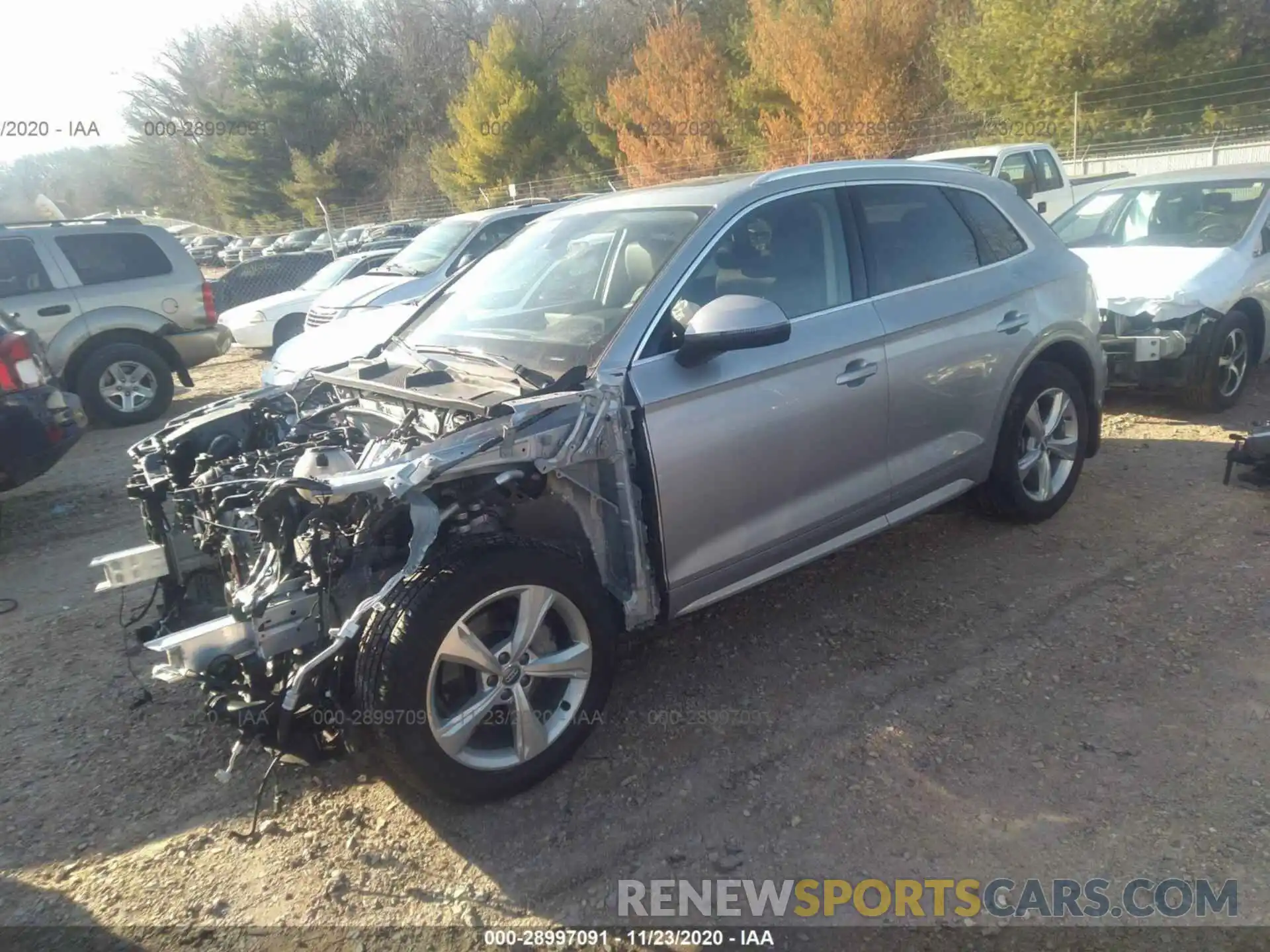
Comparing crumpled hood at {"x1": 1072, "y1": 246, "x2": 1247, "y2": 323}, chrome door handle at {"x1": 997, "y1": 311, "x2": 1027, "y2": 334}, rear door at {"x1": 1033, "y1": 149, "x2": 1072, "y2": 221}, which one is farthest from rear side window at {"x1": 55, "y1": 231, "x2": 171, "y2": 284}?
rear door at {"x1": 1033, "y1": 149, "x2": 1072, "y2": 221}

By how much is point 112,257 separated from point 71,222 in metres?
0.56

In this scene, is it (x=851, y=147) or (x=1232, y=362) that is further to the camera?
(x=851, y=147)

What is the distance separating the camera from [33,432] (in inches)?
224

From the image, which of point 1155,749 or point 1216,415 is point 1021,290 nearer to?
point 1155,749

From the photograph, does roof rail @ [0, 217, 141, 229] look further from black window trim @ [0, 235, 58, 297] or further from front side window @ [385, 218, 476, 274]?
front side window @ [385, 218, 476, 274]

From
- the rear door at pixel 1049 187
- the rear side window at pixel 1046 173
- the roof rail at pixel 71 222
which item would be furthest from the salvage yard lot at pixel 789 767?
the rear side window at pixel 1046 173

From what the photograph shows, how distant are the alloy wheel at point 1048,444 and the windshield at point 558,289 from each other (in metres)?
2.23

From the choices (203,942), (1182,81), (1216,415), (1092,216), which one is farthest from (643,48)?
(203,942)

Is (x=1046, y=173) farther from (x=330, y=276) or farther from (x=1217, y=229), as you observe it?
(x=330, y=276)

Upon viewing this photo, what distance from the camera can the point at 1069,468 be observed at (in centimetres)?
485

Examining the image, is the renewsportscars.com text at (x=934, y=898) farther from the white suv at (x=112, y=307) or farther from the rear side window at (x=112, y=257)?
the rear side window at (x=112, y=257)

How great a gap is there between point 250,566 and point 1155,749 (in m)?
3.14

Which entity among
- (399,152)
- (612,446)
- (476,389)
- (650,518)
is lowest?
(650,518)

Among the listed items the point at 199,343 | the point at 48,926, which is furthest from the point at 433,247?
the point at 48,926
